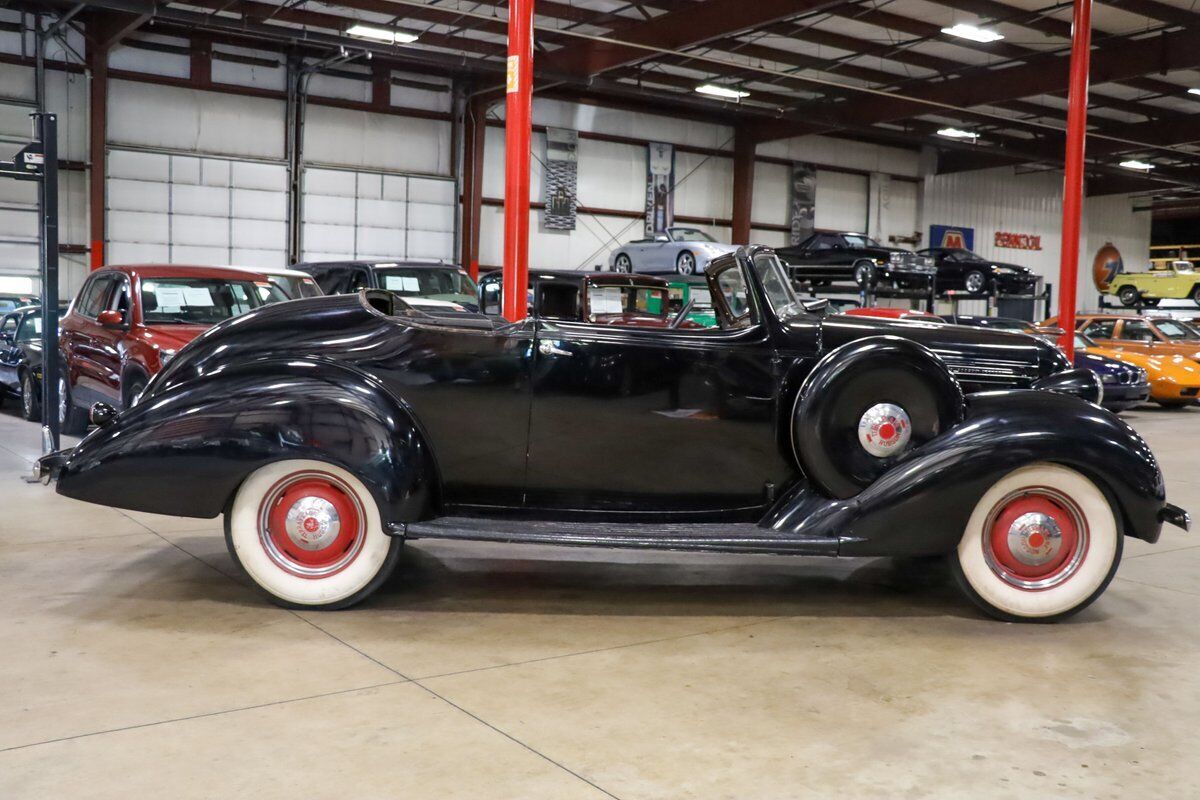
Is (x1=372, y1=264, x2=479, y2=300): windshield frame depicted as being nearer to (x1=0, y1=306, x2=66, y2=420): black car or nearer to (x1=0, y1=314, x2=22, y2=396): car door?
(x1=0, y1=306, x2=66, y2=420): black car

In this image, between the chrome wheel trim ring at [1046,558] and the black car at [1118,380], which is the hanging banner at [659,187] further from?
the chrome wheel trim ring at [1046,558]

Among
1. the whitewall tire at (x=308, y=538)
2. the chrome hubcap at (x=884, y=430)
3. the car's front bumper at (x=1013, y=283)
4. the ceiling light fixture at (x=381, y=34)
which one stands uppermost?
A: the ceiling light fixture at (x=381, y=34)

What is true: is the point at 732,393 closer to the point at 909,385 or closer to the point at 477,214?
the point at 909,385

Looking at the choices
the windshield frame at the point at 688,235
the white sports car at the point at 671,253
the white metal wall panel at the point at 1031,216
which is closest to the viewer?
the white sports car at the point at 671,253

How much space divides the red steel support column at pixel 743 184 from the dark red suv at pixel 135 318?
18853 mm

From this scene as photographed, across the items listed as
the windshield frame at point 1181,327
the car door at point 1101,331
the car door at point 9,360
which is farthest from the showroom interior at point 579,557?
the windshield frame at point 1181,327

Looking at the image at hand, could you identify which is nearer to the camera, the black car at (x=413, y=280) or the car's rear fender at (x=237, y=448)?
the car's rear fender at (x=237, y=448)

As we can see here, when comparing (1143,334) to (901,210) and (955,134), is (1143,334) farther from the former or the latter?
(901,210)

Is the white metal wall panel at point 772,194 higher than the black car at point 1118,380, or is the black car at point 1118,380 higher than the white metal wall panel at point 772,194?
the white metal wall panel at point 772,194

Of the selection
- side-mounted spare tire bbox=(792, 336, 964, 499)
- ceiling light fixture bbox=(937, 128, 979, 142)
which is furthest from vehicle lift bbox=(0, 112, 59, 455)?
ceiling light fixture bbox=(937, 128, 979, 142)

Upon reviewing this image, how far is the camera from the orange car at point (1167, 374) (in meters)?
15.6

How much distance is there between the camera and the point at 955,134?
27156 millimetres

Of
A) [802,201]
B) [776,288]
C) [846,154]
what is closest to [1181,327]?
[802,201]

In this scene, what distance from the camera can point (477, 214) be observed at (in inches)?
886
